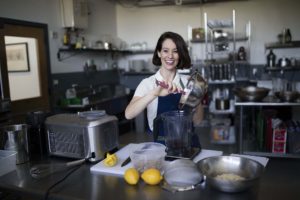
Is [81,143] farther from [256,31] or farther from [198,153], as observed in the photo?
[256,31]

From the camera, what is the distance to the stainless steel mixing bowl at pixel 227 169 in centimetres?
109

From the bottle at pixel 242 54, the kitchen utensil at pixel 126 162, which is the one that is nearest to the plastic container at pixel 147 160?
the kitchen utensil at pixel 126 162

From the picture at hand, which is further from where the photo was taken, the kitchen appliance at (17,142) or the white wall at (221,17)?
the white wall at (221,17)

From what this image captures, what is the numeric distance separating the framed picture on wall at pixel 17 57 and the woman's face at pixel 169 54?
2579 millimetres

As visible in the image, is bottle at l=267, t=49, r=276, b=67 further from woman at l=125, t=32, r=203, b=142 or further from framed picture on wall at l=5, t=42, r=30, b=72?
framed picture on wall at l=5, t=42, r=30, b=72

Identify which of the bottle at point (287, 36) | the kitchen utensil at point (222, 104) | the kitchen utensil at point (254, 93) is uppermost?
the bottle at point (287, 36)

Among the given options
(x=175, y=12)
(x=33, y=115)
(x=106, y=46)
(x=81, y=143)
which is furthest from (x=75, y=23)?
(x=81, y=143)

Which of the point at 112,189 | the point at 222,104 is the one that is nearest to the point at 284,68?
the point at 222,104

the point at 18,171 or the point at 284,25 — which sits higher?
the point at 284,25

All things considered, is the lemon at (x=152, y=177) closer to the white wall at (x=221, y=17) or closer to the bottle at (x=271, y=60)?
the bottle at (x=271, y=60)

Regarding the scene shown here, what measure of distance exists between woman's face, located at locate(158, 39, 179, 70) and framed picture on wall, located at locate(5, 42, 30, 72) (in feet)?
8.46

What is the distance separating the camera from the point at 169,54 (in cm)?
172

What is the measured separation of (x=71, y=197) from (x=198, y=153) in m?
0.69

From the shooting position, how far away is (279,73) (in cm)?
525
